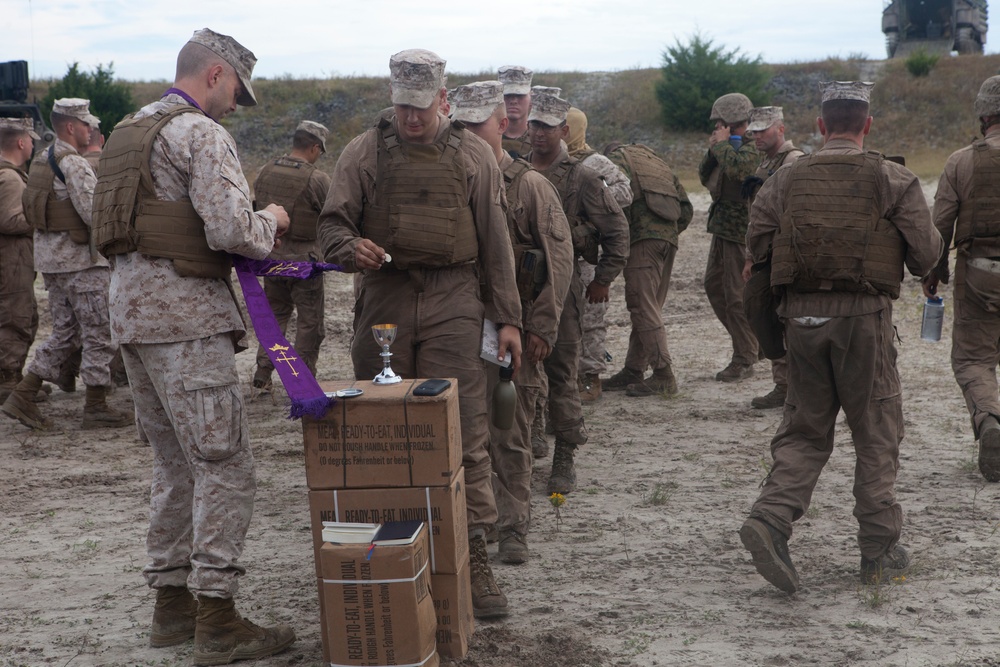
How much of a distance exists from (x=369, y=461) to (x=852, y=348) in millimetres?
2333

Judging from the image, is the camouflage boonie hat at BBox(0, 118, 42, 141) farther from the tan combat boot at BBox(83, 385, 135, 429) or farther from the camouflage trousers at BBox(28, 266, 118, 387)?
the tan combat boot at BBox(83, 385, 135, 429)

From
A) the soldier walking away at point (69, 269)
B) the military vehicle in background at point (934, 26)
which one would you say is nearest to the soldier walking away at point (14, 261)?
the soldier walking away at point (69, 269)

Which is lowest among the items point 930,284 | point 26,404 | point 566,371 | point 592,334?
point 26,404

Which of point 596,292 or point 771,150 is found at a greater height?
point 771,150

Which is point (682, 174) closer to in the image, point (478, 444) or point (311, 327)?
point (311, 327)

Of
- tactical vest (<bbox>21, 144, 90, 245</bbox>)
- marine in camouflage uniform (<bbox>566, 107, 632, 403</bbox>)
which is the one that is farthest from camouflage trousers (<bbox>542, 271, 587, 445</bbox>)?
tactical vest (<bbox>21, 144, 90, 245</bbox>)

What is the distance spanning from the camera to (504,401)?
474 centimetres

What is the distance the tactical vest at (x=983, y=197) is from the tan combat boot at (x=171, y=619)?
5.15 m

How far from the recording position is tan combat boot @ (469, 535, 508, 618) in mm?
4375

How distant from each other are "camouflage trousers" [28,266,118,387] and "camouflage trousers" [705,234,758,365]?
17.3 ft

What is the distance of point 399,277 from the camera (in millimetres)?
4574

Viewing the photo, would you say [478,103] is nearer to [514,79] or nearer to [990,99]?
[514,79]

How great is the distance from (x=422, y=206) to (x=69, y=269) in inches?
193

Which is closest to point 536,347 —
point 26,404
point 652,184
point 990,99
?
point 990,99
